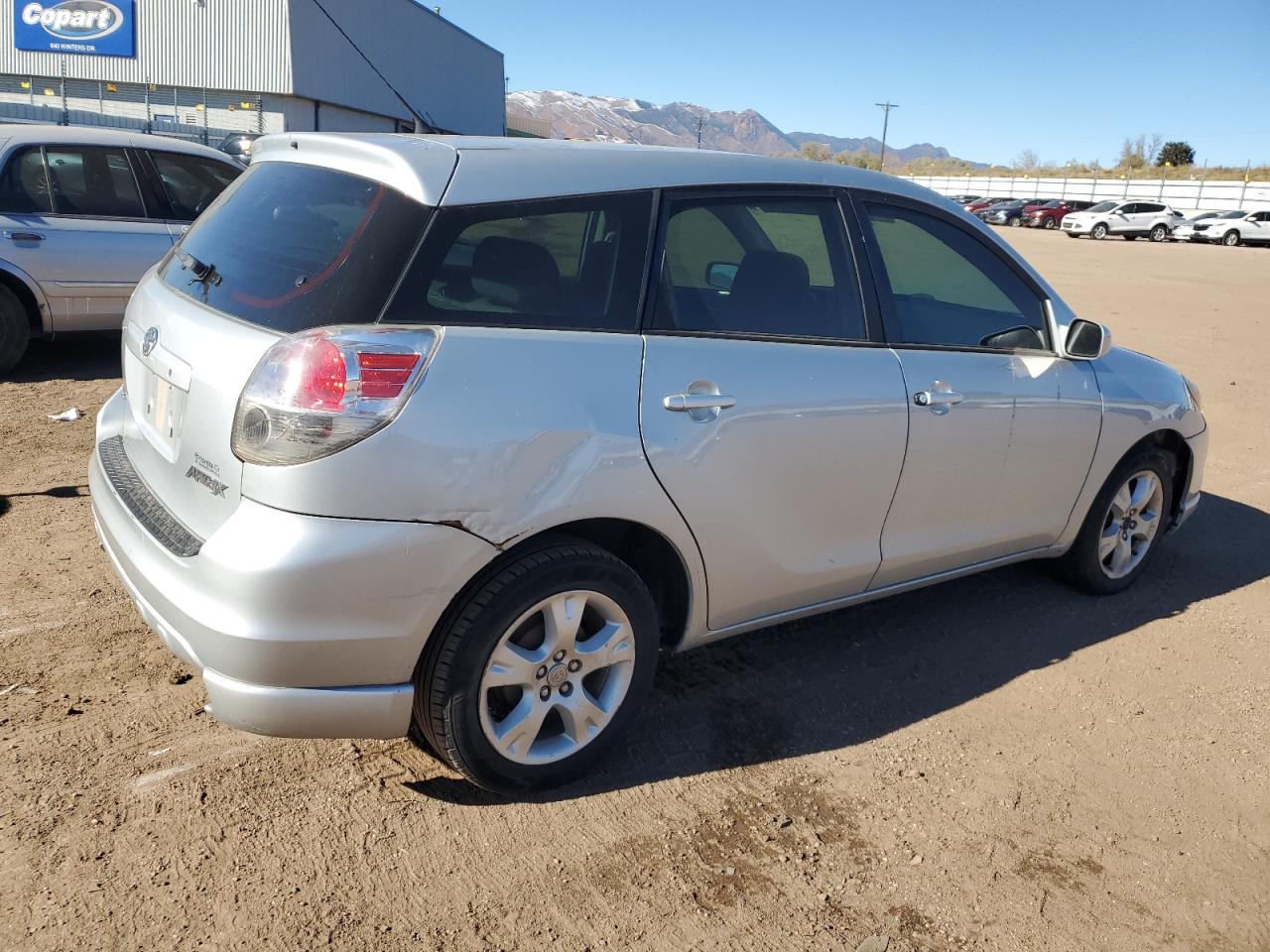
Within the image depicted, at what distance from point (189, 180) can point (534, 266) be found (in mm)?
5971

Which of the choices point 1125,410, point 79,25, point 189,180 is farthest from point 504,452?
point 79,25

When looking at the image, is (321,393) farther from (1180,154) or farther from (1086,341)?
(1180,154)

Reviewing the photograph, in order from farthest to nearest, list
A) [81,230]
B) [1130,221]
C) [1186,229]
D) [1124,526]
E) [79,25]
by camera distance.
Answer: [79,25]
[1130,221]
[1186,229]
[81,230]
[1124,526]

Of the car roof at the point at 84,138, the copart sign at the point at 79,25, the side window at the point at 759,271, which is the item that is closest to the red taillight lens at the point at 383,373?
the side window at the point at 759,271

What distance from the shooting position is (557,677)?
2916 millimetres

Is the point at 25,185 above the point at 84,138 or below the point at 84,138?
below

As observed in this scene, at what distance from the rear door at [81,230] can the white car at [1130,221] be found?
43.1 m

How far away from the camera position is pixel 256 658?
2.49 metres

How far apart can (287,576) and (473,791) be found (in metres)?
0.98

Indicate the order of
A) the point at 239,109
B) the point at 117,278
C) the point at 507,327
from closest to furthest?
the point at 507,327
the point at 117,278
the point at 239,109

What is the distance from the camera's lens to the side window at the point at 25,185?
23.0 ft

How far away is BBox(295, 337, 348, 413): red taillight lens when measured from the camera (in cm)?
246

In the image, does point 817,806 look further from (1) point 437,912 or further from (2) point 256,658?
(2) point 256,658

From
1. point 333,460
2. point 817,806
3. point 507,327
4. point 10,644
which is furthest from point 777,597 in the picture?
point 10,644
